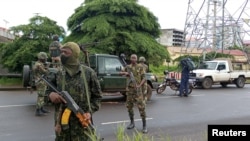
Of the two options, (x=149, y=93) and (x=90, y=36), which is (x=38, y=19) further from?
(x=149, y=93)

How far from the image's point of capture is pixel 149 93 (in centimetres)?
1510

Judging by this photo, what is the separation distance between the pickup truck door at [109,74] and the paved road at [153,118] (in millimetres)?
650

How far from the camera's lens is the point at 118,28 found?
22.3m

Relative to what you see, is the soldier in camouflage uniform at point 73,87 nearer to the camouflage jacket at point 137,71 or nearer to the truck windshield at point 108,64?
the camouflage jacket at point 137,71

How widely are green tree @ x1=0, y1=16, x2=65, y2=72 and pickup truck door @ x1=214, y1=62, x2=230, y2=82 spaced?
9.77 m

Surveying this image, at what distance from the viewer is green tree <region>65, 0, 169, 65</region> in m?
21.6

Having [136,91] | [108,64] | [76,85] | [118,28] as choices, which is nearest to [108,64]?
[108,64]

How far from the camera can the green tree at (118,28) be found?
2158cm

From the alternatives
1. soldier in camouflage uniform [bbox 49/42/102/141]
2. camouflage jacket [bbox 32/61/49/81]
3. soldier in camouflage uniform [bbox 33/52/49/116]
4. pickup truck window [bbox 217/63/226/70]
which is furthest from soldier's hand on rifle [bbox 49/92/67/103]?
pickup truck window [bbox 217/63/226/70]

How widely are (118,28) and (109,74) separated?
8.83 m

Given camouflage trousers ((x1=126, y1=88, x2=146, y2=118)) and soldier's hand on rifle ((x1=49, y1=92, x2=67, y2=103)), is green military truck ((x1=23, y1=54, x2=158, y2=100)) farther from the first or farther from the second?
soldier's hand on rifle ((x1=49, y1=92, x2=67, y2=103))

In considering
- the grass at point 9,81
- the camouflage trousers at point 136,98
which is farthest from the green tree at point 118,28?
the camouflage trousers at point 136,98

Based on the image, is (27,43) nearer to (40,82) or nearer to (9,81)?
(9,81)

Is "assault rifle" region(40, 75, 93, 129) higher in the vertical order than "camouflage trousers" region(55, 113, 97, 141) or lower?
higher
